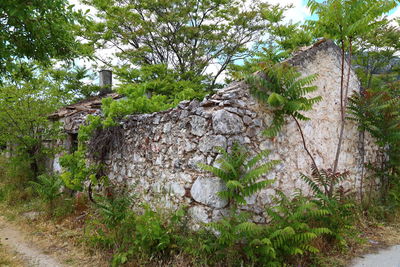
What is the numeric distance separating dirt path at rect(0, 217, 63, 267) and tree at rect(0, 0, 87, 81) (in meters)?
2.85

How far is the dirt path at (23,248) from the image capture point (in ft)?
13.9

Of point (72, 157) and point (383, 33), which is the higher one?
point (383, 33)

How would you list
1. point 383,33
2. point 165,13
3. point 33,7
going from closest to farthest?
1. point 33,7
2. point 383,33
3. point 165,13

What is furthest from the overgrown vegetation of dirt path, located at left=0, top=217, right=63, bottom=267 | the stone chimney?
the stone chimney

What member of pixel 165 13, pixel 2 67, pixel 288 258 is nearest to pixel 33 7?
pixel 2 67

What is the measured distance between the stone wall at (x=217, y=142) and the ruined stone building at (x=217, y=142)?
13 mm

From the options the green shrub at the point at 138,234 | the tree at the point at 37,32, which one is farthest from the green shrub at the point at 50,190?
the tree at the point at 37,32

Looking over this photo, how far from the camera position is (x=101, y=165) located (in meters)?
6.09

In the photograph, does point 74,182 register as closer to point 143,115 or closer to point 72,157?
point 72,157

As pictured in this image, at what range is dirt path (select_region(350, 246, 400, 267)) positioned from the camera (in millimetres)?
3742

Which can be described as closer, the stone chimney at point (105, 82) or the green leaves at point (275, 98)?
the green leaves at point (275, 98)

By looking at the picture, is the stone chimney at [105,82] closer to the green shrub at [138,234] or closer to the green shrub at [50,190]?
the green shrub at [50,190]

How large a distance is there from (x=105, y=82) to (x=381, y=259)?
1170cm

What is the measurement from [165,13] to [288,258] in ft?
47.0
